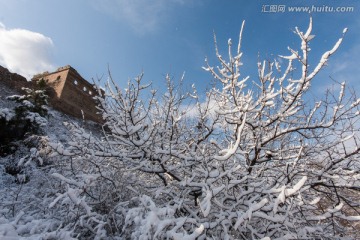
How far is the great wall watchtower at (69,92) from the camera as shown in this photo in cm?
1916

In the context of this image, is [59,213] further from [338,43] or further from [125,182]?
[338,43]

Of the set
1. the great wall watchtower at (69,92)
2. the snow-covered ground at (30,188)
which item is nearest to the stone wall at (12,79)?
the snow-covered ground at (30,188)

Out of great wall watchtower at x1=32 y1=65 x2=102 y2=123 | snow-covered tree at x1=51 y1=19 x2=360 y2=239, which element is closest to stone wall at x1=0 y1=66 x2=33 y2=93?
great wall watchtower at x1=32 y1=65 x2=102 y2=123

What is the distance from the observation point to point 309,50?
3.42 metres

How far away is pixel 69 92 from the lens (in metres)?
19.9

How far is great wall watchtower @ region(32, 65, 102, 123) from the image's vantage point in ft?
62.8

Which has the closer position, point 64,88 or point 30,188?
point 30,188

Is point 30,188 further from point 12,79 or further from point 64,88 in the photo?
point 64,88

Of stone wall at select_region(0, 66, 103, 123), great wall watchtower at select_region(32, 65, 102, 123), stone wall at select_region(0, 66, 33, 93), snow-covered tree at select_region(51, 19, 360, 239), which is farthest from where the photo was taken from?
great wall watchtower at select_region(32, 65, 102, 123)

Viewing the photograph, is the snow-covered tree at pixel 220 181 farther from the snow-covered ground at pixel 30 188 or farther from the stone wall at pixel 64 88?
the stone wall at pixel 64 88

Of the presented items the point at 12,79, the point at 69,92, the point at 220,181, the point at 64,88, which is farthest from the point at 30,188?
the point at 69,92

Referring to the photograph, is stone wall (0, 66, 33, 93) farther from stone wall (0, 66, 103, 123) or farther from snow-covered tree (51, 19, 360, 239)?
snow-covered tree (51, 19, 360, 239)

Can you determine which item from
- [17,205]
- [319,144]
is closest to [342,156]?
[319,144]

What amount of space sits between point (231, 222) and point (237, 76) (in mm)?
2112
